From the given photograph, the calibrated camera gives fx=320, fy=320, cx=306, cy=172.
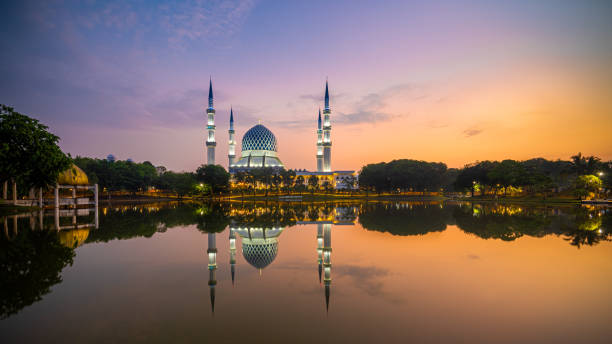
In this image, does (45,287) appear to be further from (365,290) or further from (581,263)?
(581,263)

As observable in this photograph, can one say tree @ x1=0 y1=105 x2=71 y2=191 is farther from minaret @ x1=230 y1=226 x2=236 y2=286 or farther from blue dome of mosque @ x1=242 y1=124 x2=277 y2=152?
blue dome of mosque @ x1=242 y1=124 x2=277 y2=152

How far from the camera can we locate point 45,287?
7.41 m

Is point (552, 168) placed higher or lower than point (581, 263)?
higher

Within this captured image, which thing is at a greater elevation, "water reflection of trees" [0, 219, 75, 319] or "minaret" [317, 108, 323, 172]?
"minaret" [317, 108, 323, 172]

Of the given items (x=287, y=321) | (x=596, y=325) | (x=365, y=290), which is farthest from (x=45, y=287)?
(x=596, y=325)

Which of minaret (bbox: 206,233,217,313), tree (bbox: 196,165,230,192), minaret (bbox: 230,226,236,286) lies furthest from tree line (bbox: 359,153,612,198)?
minaret (bbox: 206,233,217,313)

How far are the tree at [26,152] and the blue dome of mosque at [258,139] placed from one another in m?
71.2

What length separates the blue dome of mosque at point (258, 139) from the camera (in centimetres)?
9686

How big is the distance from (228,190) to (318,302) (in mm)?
59711

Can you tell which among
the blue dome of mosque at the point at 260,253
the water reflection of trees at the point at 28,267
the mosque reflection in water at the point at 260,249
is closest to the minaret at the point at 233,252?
the mosque reflection in water at the point at 260,249

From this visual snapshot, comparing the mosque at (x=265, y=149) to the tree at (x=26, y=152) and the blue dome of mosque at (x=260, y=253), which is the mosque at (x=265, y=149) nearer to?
the tree at (x=26, y=152)

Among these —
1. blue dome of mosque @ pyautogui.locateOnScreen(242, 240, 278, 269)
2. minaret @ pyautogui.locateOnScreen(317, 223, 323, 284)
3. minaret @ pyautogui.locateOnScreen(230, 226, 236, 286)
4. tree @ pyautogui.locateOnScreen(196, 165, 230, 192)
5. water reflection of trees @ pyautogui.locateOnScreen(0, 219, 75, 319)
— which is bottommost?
minaret @ pyautogui.locateOnScreen(317, 223, 323, 284)

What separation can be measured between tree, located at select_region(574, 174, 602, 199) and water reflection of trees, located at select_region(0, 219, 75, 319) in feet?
187

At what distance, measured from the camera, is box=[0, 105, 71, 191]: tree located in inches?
928
